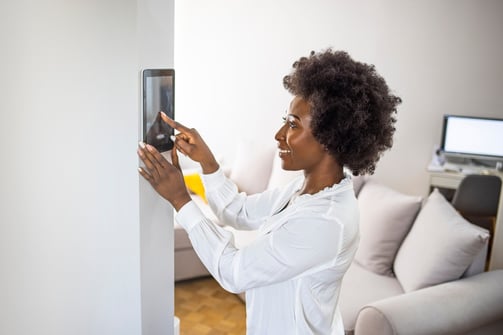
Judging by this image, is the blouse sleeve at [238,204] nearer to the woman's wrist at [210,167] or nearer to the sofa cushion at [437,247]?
the woman's wrist at [210,167]

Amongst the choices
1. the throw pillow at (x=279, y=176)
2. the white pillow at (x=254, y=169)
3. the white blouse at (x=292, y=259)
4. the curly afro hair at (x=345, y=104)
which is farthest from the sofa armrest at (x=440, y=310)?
the white pillow at (x=254, y=169)

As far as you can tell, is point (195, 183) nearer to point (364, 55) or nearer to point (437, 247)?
point (364, 55)

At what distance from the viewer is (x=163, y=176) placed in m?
1.16

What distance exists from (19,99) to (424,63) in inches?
158

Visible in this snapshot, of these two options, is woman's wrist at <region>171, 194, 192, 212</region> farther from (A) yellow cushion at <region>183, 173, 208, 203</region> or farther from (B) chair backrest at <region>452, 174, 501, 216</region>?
(B) chair backrest at <region>452, 174, 501, 216</region>

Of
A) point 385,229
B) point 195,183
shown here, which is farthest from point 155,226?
point 195,183

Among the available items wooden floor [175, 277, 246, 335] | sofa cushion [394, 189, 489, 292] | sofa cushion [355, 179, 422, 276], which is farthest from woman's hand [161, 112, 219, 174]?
wooden floor [175, 277, 246, 335]

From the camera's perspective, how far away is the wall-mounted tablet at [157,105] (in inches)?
43.9

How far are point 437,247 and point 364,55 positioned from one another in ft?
8.20

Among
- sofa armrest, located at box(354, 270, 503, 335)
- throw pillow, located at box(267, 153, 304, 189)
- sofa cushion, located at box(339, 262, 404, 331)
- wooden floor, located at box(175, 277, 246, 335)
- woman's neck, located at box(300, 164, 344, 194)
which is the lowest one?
wooden floor, located at box(175, 277, 246, 335)

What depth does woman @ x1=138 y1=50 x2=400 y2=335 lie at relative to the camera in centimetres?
118

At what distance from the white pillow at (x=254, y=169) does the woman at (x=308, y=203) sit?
235 cm

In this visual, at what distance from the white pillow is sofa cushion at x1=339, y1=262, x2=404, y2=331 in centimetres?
124

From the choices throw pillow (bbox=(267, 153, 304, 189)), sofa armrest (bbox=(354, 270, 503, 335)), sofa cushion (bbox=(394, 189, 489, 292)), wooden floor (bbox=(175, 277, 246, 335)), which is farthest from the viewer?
throw pillow (bbox=(267, 153, 304, 189))
